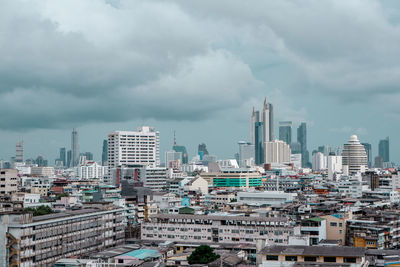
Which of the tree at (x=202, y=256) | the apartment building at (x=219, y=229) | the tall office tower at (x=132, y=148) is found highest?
the tall office tower at (x=132, y=148)

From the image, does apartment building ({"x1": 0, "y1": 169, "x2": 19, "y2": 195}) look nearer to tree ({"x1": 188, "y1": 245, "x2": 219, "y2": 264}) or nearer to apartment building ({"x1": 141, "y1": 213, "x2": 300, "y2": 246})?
apartment building ({"x1": 141, "y1": 213, "x2": 300, "y2": 246})

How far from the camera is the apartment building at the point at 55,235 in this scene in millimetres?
43875

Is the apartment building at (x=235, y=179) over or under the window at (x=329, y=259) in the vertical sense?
over

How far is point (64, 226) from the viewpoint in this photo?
165 feet

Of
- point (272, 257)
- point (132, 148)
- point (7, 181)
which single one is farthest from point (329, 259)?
point (132, 148)

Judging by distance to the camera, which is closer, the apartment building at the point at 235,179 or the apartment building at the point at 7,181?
the apartment building at the point at 7,181

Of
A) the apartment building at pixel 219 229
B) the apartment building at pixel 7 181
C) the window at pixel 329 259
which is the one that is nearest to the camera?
the window at pixel 329 259

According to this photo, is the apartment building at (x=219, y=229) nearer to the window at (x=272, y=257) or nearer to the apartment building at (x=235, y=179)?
the window at (x=272, y=257)

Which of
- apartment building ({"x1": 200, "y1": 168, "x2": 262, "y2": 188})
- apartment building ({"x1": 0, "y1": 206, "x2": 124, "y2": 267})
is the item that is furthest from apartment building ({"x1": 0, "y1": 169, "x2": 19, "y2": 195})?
apartment building ({"x1": 200, "y1": 168, "x2": 262, "y2": 188})

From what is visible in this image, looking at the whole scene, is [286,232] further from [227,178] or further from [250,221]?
[227,178]

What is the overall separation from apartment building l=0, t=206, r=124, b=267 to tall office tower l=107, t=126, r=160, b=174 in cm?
11587

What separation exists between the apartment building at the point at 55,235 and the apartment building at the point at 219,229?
4.00 meters

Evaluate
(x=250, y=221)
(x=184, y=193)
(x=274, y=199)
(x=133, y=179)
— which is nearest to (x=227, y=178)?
(x=133, y=179)

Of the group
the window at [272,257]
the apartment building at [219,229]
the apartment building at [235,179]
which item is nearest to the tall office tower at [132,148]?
the apartment building at [235,179]
